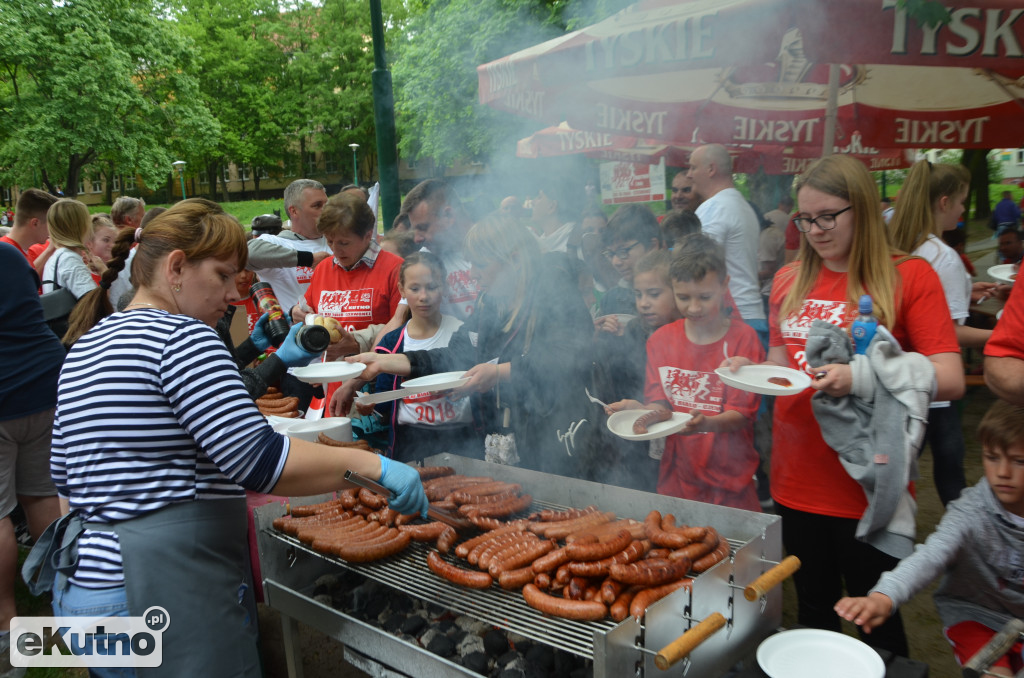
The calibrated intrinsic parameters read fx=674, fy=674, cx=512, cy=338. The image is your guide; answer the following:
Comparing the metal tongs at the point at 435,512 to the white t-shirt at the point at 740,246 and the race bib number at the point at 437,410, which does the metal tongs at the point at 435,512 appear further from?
the white t-shirt at the point at 740,246

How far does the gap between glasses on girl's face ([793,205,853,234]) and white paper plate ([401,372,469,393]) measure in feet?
5.56

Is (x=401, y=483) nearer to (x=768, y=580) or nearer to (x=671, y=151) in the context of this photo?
(x=768, y=580)

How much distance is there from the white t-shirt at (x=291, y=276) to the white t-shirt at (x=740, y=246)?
3114 mm

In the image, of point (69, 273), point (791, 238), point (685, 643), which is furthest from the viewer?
point (791, 238)

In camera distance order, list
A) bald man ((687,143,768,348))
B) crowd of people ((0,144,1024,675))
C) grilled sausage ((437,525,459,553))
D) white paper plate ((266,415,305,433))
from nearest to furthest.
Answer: crowd of people ((0,144,1024,675))
grilled sausage ((437,525,459,553))
white paper plate ((266,415,305,433))
bald man ((687,143,768,348))

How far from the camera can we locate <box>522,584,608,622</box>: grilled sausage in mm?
2105

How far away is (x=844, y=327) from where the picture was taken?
2.52 m

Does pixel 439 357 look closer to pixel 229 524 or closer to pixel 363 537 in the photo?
pixel 363 537

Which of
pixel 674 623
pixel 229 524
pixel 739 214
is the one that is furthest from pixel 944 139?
pixel 229 524

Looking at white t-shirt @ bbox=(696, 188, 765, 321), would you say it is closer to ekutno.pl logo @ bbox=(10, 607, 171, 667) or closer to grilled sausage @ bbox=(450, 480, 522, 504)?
grilled sausage @ bbox=(450, 480, 522, 504)

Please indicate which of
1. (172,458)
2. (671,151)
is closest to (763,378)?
(172,458)


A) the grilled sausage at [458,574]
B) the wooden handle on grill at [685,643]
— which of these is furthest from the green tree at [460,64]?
the wooden handle on grill at [685,643]

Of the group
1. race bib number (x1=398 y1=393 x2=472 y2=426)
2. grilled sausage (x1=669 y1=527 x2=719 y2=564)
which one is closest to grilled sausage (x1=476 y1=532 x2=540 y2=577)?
grilled sausage (x1=669 y1=527 x2=719 y2=564)

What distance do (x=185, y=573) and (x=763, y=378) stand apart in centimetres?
208
